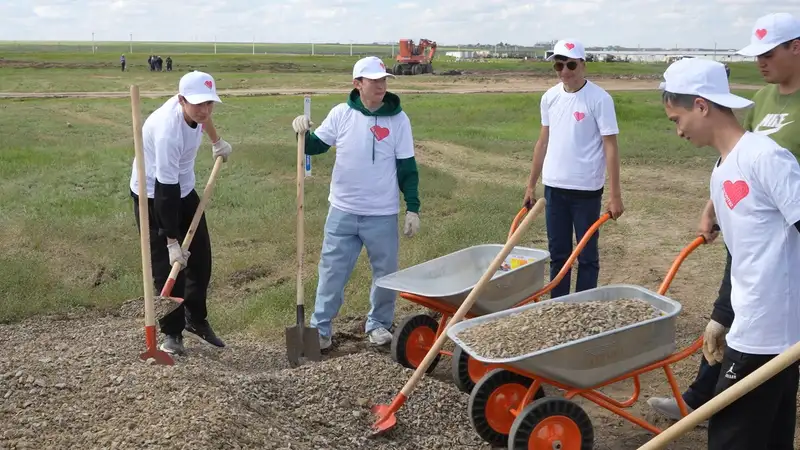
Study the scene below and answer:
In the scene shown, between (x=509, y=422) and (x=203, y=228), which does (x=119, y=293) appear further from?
(x=509, y=422)

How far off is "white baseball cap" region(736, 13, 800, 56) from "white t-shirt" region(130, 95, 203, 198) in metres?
3.24

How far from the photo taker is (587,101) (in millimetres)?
5223

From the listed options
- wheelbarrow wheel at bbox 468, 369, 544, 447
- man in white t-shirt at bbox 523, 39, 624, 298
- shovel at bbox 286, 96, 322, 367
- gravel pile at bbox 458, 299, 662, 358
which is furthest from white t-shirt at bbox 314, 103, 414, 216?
wheelbarrow wheel at bbox 468, 369, 544, 447

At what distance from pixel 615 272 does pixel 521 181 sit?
5.13 meters

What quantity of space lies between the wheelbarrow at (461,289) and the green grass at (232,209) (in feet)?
4.76

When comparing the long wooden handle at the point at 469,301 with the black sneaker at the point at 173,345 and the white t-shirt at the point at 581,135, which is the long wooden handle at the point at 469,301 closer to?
the white t-shirt at the point at 581,135

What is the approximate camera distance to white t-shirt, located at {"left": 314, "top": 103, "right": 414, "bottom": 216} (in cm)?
528

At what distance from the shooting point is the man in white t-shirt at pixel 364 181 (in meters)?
5.28

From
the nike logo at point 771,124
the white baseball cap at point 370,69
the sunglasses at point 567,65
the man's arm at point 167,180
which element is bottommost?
the man's arm at point 167,180

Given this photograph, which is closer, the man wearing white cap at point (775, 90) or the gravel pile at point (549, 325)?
the man wearing white cap at point (775, 90)

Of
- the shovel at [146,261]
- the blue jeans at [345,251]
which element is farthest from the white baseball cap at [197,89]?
the blue jeans at [345,251]

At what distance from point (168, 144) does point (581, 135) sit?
2.67 metres

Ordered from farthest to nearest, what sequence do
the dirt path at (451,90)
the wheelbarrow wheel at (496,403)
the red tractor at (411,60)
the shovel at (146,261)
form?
1. the red tractor at (411,60)
2. the dirt path at (451,90)
3. the shovel at (146,261)
4. the wheelbarrow wheel at (496,403)

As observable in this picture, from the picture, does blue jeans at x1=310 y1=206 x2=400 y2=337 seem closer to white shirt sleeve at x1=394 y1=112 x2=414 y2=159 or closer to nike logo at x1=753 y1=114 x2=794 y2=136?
white shirt sleeve at x1=394 y1=112 x2=414 y2=159
